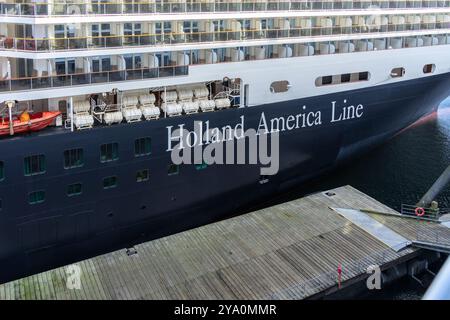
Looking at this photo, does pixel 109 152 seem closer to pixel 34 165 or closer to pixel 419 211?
pixel 34 165

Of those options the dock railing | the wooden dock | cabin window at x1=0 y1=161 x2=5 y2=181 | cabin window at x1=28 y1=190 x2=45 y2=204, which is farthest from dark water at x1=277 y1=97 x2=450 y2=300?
cabin window at x1=0 y1=161 x2=5 y2=181

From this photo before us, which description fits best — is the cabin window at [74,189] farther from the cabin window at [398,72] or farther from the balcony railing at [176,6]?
the cabin window at [398,72]

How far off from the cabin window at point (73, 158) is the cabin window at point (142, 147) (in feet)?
6.38

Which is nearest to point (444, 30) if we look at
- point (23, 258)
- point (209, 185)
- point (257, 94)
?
point (257, 94)

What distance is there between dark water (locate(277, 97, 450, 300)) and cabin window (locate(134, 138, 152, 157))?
7963 millimetres

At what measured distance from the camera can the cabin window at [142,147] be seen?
1948cm


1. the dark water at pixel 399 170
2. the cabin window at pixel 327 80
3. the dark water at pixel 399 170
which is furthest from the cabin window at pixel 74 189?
the cabin window at pixel 327 80

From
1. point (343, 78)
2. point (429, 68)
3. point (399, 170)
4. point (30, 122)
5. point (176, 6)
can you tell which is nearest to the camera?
point (30, 122)

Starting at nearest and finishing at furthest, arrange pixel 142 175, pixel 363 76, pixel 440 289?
pixel 440 289 < pixel 142 175 < pixel 363 76

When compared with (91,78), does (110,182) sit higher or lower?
lower

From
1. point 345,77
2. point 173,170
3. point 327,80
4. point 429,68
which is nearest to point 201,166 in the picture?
point 173,170

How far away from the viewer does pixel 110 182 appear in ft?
63.1

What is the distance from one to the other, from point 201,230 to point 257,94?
625 centimetres

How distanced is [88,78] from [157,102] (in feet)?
10.8
